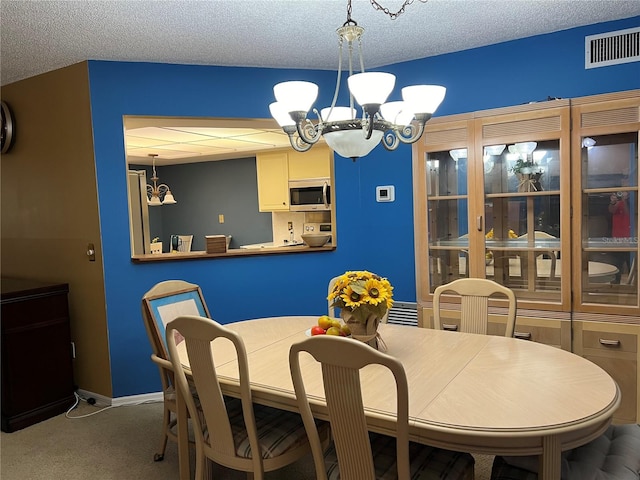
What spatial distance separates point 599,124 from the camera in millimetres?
2555

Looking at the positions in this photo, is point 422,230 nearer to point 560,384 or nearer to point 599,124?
point 599,124

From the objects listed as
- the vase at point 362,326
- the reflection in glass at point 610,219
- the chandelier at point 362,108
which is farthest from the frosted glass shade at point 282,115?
the reflection in glass at point 610,219

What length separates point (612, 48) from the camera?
2.82 m

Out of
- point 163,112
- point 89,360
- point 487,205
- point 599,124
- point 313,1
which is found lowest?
point 89,360

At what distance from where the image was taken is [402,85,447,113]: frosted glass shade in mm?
1856

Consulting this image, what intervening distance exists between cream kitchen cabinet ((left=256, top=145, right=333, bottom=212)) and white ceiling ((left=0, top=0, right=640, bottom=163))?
260 cm

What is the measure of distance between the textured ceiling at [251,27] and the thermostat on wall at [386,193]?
38.7 inches

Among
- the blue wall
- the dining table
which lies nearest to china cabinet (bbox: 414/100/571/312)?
the blue wall

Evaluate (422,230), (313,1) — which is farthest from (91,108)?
(422,230)

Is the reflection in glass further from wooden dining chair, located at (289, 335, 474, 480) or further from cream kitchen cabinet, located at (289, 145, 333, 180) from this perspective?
cream kitchen cabinet, located at (289, 145, 333, 180)

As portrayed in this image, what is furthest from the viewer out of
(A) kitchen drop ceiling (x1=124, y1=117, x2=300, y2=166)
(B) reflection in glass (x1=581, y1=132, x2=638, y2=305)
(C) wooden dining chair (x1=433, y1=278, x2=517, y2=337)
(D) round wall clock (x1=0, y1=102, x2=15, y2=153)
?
(D) round wall clock (x1=0, y1=102, x2=15, y2=153)

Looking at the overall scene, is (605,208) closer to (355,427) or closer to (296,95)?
(296,95)

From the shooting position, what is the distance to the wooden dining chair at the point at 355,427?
52.4 inches

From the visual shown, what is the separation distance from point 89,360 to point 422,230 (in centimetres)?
259
